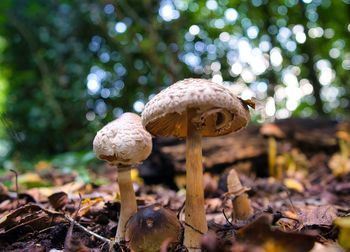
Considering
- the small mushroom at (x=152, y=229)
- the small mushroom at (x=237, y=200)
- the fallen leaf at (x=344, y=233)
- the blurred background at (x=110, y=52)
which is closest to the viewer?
the fallen leaf at (x=344, y=233)

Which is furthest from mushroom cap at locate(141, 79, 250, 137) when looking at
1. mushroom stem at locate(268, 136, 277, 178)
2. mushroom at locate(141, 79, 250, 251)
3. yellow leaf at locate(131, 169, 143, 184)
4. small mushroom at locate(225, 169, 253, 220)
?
mushroom stem at locate(268, 136, 277, 178)

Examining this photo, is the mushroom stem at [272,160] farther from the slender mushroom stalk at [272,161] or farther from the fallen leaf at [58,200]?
the fallen leaf at [58,200]

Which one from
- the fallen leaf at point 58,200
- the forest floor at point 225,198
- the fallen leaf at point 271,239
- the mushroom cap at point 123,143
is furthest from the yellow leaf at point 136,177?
the fallen leaf at point 271,239

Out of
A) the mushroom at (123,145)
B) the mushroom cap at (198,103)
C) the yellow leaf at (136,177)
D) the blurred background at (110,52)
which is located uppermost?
the blurred background at (110,52)

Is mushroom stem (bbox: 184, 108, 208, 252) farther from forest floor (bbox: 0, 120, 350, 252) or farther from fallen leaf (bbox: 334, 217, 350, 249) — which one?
fallen leaf (bbox: 334, 217, 350, 249)

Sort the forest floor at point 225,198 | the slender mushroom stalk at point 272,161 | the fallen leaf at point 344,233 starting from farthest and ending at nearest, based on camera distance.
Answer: the slender mushroom stalk at point 272,161
the forest floor at point 225,198
the fallen leaf at point 344,233

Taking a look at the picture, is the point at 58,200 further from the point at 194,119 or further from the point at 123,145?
the point at 194,119

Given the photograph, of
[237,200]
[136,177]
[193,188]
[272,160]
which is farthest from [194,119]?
[272,160]
